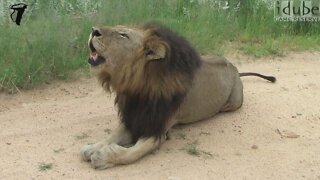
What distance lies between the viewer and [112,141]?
14.3ft

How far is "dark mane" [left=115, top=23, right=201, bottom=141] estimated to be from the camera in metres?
4.18

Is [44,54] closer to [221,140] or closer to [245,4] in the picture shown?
[221,140]

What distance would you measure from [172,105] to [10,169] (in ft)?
4.07

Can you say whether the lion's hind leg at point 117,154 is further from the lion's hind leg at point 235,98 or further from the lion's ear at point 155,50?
the lion's hind leg at point 235,98

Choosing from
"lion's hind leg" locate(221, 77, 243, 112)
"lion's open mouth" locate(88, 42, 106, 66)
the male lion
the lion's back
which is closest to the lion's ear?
the male lion

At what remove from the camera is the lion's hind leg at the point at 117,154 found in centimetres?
408

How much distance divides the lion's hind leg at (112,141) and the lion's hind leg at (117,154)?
0.36 feet

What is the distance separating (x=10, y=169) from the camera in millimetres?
4090

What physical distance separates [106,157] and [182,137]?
0.86 meters

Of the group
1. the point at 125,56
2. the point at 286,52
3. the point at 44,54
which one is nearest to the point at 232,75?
the point at 125,56
